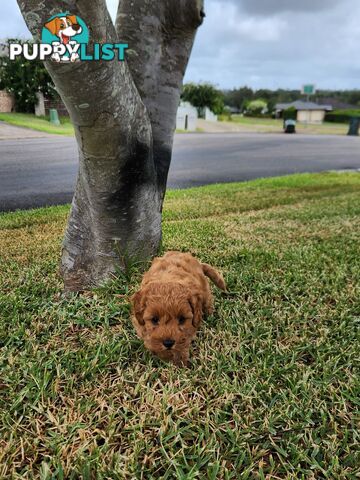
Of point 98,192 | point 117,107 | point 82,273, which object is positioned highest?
point 117,107

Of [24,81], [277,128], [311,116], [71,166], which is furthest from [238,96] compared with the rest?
[71,166]

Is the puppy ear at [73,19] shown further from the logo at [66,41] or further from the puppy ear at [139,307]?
the puppy ear at [139,307]

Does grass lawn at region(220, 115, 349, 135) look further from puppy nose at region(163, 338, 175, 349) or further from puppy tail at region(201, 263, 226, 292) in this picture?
puppy nose at region(163, 338, 175, 349)

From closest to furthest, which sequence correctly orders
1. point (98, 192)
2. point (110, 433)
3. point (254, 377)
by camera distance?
1. point (110, 433)
2. point (254, 377)
3. point (98, 192)

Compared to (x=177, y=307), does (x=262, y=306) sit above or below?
below

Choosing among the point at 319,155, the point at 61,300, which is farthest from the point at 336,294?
the point at 319,155

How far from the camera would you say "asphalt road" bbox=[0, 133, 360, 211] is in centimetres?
701

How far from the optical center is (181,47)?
3.17 m

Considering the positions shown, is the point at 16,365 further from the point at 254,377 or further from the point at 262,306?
the point at 262,306

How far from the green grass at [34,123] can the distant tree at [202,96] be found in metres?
20.8

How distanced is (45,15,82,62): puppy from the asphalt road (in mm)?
4485

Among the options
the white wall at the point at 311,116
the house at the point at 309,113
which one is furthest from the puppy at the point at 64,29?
the white wall at the point at 311,116

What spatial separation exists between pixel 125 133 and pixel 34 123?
17056 mm

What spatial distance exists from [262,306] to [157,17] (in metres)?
2.25
